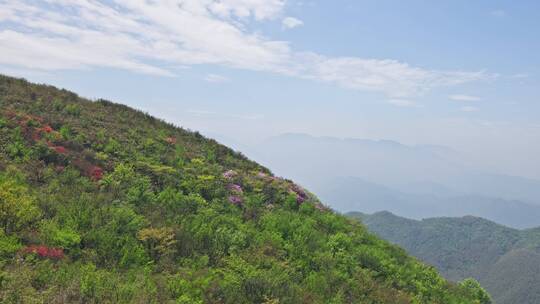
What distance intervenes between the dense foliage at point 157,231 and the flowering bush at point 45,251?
1.0 inches

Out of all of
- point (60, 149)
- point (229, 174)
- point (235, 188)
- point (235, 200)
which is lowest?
point (235, 200)

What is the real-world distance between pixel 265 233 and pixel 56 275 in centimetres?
748

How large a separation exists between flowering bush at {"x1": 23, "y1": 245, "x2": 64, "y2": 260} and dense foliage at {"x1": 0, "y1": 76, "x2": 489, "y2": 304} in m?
0.03

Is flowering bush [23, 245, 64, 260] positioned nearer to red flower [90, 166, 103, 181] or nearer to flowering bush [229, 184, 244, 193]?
red flower [90, 166, 103, 181]

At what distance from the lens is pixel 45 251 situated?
9141 millimetres

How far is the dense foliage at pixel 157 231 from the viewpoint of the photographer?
8.88m

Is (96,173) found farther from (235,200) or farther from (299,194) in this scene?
(299,194)

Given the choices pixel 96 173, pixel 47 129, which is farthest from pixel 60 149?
pixel 47 129

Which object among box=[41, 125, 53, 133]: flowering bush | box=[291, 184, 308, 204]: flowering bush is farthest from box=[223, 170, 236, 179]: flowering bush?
box=[41, 125, 53, 133]: flowering bush

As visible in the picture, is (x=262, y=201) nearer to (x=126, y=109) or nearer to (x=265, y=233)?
(x=265, y=233)

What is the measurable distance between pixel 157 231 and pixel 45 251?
310 cm

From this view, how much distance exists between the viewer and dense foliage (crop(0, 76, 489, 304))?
8.88m

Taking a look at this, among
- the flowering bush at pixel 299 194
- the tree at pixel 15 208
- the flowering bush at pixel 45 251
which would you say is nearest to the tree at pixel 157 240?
the flowering bush at pixel 45 251

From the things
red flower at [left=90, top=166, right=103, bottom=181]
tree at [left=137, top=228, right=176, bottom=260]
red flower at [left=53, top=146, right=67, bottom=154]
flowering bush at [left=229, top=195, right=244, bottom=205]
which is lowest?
tree at [left=137, top=228, right=176, bottom=260]
